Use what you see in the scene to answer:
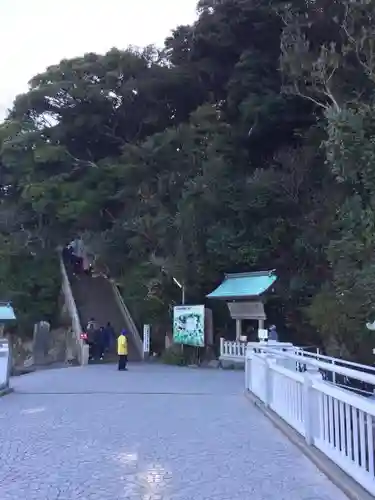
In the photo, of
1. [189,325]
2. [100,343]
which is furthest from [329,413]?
[100,343]

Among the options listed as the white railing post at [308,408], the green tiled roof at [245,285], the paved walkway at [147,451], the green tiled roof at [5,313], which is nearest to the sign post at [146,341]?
the green tiled roof at [245,285]

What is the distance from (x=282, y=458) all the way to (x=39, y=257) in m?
26.8

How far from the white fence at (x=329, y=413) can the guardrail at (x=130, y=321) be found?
1642 cm

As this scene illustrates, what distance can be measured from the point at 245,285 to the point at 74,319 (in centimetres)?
965

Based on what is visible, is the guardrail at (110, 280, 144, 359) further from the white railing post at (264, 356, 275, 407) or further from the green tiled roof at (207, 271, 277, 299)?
the white railing post at (264, 356, 275, 407)

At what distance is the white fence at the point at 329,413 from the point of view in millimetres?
4875

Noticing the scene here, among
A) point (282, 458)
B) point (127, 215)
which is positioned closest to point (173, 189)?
point (127, 215)

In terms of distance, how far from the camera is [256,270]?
22.9m

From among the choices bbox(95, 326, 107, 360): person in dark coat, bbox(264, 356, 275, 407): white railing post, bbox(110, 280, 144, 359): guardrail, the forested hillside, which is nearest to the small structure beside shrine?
the forested hillside

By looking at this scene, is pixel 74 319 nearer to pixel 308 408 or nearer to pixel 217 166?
pixel 217 166

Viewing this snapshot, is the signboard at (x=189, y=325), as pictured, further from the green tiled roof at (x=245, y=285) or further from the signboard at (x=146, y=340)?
the signboard at (x=146, y=340)

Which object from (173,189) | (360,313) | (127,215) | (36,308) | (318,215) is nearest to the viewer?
(360,313)

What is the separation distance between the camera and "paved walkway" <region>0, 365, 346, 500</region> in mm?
5117

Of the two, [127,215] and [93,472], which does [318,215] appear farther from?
[93,472]
